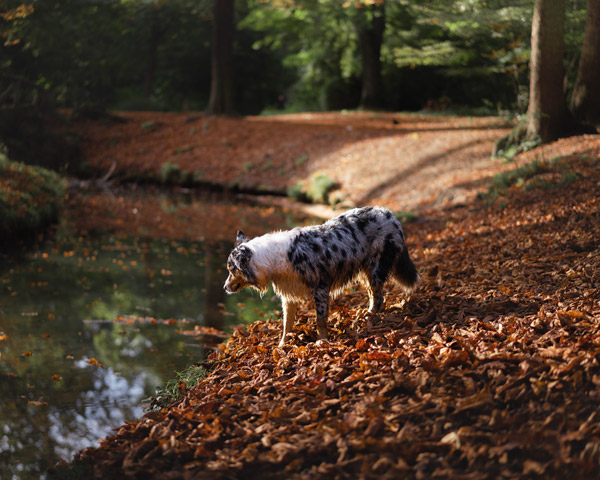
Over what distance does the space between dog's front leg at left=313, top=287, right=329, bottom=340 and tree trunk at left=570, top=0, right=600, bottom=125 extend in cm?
1211

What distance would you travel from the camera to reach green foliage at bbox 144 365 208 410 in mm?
6342

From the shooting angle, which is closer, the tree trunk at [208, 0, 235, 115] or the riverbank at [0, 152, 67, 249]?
the riverbank at [0, 152, 67, 249]

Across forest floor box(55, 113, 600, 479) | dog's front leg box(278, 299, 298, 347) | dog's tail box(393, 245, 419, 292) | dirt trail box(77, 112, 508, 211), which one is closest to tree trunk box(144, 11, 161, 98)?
dirt trail box(77, 112, 508, 211)

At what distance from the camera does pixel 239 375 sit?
239 inches

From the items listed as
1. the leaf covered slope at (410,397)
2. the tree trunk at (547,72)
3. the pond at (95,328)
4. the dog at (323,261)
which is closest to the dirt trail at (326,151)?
the tree trunk at (547,72)

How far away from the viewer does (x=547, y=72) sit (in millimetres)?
14680

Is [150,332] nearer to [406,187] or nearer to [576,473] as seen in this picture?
[576,473]

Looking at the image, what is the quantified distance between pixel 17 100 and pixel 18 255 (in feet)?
48.8

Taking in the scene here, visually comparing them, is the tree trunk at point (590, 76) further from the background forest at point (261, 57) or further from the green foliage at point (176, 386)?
the green foliage at point (176, 386)

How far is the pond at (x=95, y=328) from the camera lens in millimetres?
5959

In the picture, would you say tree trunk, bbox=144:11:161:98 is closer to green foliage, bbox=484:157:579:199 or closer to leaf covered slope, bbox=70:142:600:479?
green foliage, bbox=484:157:579:199

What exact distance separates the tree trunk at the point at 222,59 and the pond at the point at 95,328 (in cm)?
1603

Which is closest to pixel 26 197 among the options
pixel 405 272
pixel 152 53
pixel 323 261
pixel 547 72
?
pixel 323 261

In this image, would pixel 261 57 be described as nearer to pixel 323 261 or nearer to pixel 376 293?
pixel 376 293
